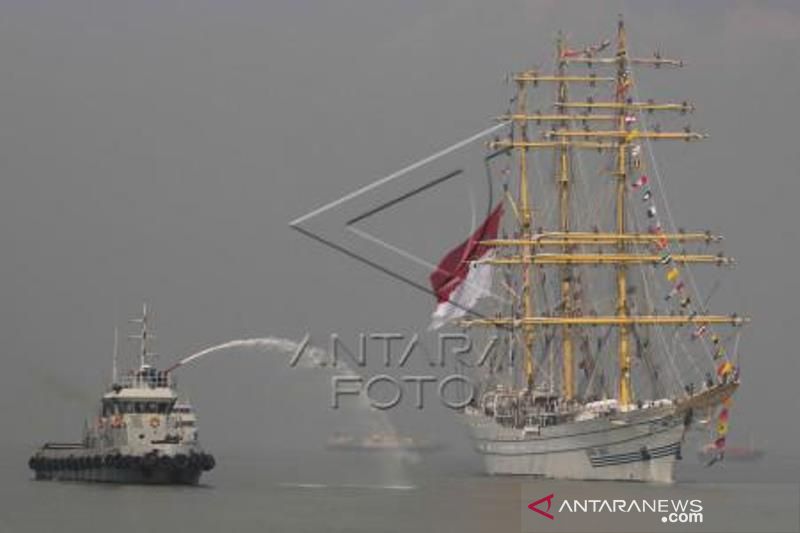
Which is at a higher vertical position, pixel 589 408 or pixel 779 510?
pixel 589 408

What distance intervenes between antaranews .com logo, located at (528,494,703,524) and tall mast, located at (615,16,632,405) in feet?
102

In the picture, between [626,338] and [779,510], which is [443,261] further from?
[779,510]

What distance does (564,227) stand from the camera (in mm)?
158500

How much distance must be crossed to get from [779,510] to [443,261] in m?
50.0

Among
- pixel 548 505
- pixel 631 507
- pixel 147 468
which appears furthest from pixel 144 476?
pixel 631 507

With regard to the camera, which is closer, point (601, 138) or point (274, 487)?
point (274, 487)

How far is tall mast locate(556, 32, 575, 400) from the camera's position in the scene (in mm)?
157375

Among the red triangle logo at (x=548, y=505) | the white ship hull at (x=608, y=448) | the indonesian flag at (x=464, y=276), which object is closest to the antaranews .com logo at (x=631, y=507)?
the red triangle logo at (x=548, y=505)

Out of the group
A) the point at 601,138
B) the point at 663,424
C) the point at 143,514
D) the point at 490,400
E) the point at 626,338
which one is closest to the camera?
the point at 143,514

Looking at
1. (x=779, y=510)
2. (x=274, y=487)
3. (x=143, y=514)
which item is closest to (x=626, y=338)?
(x=274, y=487)

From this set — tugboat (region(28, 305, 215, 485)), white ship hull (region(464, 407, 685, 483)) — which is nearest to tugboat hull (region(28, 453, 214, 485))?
tugboat (region(28, 305, 215, 485))

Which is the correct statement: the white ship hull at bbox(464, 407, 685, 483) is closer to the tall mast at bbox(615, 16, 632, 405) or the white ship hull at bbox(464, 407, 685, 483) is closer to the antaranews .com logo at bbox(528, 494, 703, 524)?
the tall mast at bbox(615, 16, 632, 405)

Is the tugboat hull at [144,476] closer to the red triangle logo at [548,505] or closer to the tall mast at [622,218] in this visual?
the red triangle logo at [548,505]

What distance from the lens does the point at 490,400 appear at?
16450cm
